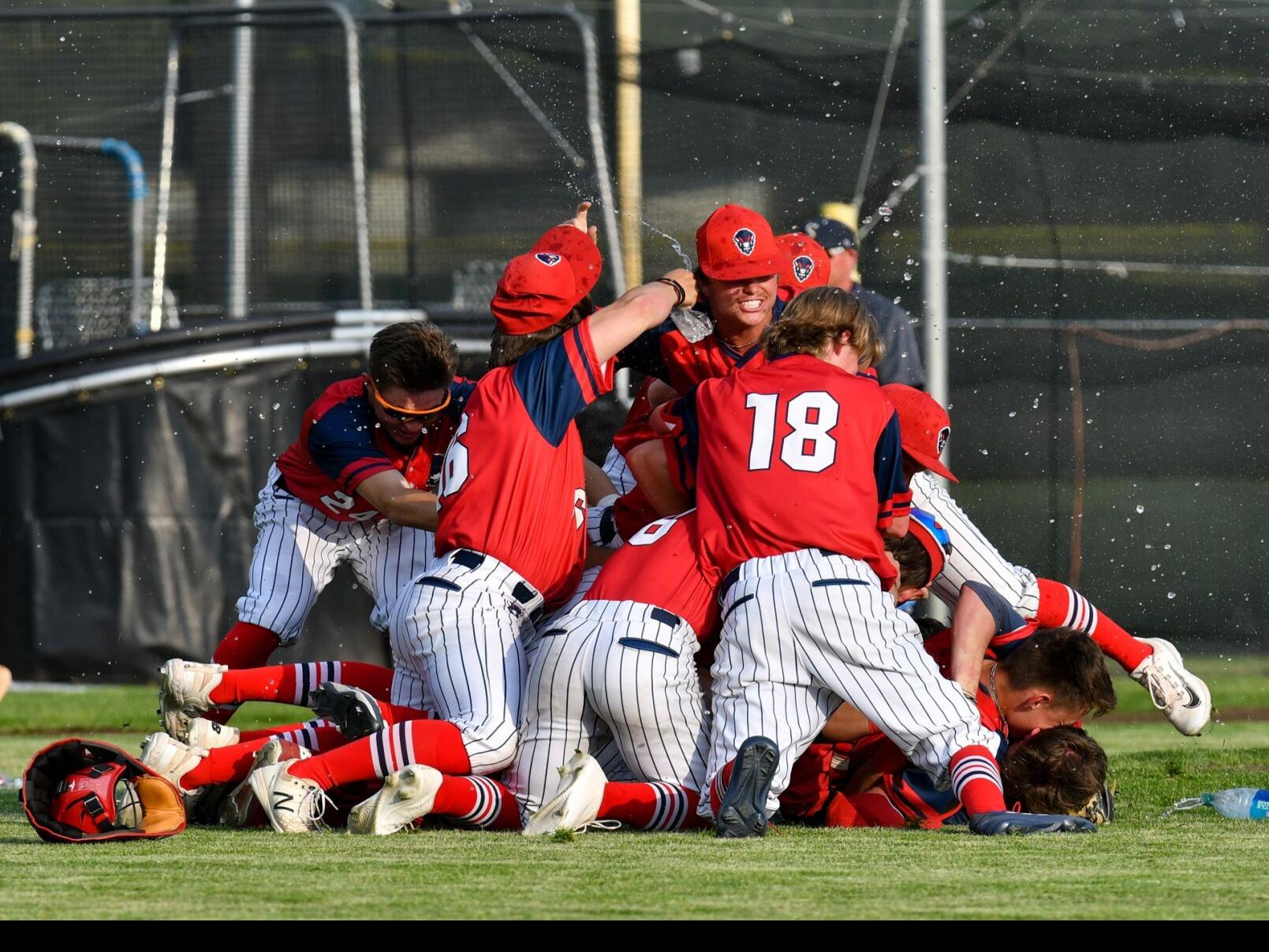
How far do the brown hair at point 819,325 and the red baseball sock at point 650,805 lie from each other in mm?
1168

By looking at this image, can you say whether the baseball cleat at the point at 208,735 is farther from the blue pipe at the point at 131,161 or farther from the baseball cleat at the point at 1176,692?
→ the blue pipe at the point at 131,161

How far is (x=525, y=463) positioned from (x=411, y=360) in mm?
827

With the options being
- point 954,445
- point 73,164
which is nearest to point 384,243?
point 73,164

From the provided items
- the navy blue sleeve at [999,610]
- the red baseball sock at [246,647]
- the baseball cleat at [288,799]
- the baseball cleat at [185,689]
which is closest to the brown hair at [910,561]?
the navy blue sleeve at [999,610]

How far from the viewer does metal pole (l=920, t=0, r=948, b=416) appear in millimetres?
7754

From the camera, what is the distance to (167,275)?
9195mm

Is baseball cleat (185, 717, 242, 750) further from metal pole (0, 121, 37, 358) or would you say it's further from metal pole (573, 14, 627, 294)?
metal pole (0, 121, 37, 358)

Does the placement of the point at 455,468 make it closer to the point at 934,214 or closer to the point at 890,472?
the point at 890,472

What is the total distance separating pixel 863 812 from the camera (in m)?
4.48

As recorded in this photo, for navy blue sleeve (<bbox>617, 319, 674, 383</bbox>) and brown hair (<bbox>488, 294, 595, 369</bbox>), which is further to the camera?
navy blue sleeve (<bbox>617, 319, 674, 383</bbox>)

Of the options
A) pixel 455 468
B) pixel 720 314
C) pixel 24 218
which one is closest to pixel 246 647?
pixel 455 468

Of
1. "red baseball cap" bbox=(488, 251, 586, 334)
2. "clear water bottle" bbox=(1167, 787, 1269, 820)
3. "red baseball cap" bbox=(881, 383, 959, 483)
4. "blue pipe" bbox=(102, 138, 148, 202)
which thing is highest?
"blue pipe" bbox=(102, 138, 148, 202)

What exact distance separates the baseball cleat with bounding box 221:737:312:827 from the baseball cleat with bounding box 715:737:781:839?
3.60ft

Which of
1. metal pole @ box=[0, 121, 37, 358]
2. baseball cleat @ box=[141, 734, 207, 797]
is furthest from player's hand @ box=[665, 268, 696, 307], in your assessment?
metal pole @ box=[0, 121, 37, 358]
